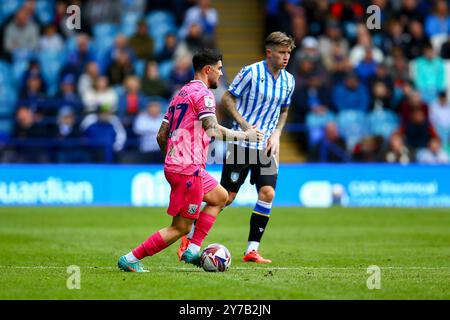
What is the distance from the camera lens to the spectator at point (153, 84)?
2402cm

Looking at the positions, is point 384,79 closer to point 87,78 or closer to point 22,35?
point 87,78

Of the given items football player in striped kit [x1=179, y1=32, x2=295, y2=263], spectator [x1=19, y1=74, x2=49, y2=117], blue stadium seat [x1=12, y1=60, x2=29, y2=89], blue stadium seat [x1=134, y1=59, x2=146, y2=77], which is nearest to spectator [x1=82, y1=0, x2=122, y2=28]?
blue stadium seat [x1=134, y1=59, x2=146, y2=77]

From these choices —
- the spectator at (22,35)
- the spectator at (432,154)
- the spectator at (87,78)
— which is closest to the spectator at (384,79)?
the spectator at (432,154)

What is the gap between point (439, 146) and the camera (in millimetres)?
24453

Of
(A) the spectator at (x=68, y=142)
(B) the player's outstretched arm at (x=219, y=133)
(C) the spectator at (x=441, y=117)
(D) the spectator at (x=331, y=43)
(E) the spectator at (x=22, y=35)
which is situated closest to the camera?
(B) the player's outstretched arm at (x=219, y=133)

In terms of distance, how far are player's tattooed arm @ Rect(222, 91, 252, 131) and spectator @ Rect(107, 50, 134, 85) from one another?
1218cm

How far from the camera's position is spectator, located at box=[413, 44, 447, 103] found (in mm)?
26125

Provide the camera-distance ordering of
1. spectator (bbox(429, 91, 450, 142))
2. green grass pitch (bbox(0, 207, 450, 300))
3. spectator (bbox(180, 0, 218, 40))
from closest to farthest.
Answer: green grass pitch (bbox(0, 207, 450, 300)) → spectator (bbox(429, 91, 450, 142)) → spectator (bbox(180, 0, 218, 40))

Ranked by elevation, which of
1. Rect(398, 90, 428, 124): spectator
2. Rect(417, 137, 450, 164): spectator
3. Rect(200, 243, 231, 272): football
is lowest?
Rect(200, 243, 231, 272): football

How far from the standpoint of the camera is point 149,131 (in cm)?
2323

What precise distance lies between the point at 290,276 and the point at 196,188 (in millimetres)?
1358

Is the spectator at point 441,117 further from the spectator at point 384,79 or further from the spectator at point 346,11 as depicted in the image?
the spectator at point 346,11

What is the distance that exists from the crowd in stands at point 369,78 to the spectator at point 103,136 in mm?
Answer: 4674

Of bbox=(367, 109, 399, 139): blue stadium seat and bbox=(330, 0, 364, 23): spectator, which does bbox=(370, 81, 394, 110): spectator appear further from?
bbox=(330, 0, 364, 23): spectator
